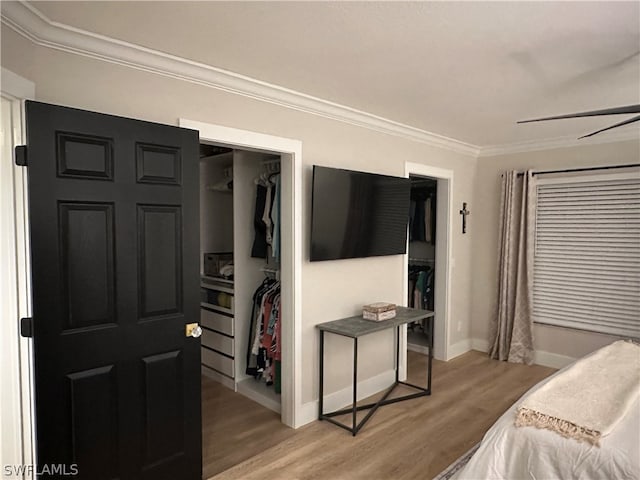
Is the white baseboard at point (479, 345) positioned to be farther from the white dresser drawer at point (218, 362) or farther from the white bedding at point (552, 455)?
the white bedding at point (552, 455)

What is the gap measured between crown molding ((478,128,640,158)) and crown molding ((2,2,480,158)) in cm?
194

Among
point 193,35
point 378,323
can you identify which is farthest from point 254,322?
point 193,35

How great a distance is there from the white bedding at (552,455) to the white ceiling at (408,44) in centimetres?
178

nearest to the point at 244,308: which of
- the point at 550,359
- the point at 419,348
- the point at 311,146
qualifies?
the point at 311,146

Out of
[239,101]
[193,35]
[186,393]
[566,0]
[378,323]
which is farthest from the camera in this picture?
[378,323]

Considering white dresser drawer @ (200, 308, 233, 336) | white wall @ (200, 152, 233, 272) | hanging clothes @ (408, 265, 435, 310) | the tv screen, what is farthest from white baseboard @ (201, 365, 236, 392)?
hanging clothes @ (408, 265, 435, 310)

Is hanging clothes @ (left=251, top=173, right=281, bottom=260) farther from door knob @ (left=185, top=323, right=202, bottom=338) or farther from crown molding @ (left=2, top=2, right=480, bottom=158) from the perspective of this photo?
door knob @ (left=185, top=323, right=202, bottom=338)

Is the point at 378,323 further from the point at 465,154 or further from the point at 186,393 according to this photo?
the point at 465,154

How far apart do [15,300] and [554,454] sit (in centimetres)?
239

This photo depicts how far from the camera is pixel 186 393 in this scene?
2.33 metres

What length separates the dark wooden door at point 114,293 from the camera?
6.08 feet

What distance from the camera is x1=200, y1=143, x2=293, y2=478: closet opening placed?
329 centimetres

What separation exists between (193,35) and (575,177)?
3.99 m

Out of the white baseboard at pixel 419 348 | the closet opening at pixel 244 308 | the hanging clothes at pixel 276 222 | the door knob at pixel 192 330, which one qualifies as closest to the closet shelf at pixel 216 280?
the closet opening at pixel 244 308
